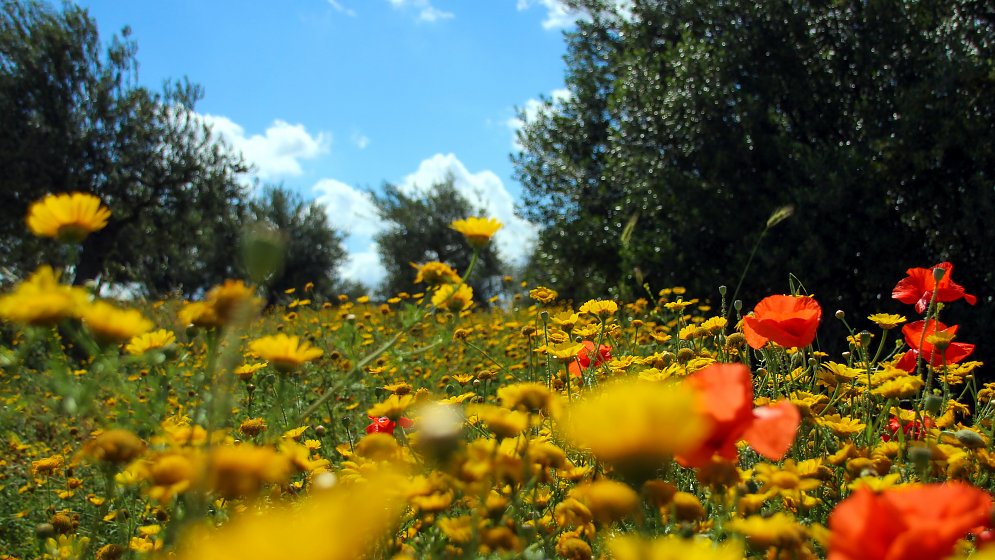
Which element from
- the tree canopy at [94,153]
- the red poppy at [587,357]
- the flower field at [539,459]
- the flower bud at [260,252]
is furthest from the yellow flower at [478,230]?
the tree canopy at [94,153]

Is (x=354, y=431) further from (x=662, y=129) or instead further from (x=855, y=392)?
(x=662, y=129)

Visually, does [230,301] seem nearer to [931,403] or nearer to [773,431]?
[773,431]

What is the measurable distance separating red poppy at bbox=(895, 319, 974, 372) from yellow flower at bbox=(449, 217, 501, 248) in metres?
1.00

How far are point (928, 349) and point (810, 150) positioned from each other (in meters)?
5.73

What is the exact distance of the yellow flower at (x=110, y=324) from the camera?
109cm

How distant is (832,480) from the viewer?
4.43 ft

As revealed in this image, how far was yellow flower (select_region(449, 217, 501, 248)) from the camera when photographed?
152cm

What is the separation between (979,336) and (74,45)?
14985 millimetres

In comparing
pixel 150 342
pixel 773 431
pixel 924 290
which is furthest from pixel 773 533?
pixel 924 290

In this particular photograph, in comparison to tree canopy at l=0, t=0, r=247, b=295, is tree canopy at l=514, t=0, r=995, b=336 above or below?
below

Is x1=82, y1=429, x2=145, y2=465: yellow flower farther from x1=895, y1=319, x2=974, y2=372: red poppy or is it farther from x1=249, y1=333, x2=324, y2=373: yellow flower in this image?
x1=895, y1=319, x2=974, y2=372: red poppy

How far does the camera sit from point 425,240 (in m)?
22.0

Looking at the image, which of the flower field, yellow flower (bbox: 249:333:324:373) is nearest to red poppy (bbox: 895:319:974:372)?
the flower field

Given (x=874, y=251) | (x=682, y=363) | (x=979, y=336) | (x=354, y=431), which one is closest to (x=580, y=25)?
(x=874, y=251)
